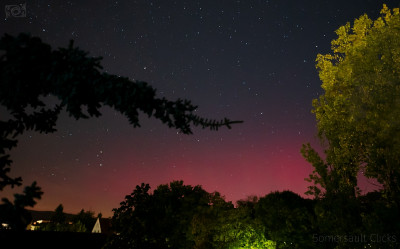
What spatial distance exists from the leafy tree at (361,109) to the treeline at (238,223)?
4.74ft

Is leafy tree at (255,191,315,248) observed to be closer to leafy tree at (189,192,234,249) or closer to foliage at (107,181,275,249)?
→ foliage at (107,181,275,249)

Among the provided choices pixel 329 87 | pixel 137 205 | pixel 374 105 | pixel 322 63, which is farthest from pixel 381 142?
pixel 137 205

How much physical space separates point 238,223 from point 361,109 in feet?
33.3

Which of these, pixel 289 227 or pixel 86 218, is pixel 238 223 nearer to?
pixel 289 227

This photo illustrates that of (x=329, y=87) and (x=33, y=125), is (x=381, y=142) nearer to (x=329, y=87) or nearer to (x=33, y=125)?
(x=329, y=87)

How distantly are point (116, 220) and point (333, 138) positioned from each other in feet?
37.7

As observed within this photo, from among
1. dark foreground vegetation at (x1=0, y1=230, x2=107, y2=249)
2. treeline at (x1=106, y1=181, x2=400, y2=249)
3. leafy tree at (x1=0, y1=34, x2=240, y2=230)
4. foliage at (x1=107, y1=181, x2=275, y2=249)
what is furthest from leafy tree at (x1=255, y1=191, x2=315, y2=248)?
leafy tree at (x1=0, y1=34, x2=240, y2=230)

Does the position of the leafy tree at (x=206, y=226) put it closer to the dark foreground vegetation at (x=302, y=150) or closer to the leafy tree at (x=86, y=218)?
the dark foreground vegetation at (x=302, y=150)

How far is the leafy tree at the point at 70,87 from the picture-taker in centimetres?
266

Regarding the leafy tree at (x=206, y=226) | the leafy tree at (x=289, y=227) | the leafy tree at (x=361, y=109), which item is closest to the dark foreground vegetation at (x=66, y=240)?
the leafy tree at (x=206, y=226)

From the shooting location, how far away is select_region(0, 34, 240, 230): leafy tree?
2.66 metres

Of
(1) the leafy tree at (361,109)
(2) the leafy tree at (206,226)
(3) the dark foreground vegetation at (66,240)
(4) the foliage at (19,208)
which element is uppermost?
(1) the leafy tree at (361,109)

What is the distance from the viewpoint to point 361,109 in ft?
40.5

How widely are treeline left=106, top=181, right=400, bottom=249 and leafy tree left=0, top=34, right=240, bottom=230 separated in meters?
7.97
